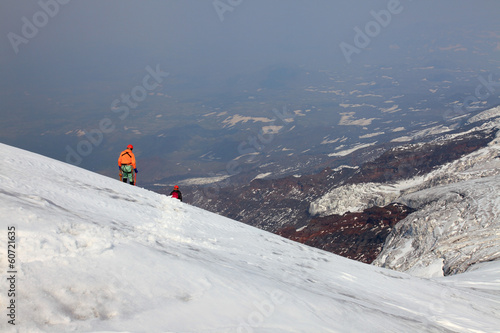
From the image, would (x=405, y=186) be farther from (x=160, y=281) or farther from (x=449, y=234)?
(x=160, y=281)

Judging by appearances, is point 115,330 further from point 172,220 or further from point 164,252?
point 172,220

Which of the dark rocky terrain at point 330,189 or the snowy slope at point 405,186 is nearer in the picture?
the dark rocky terrain at point 330,189

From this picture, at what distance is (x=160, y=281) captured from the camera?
6781mm

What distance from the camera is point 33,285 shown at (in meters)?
5.45

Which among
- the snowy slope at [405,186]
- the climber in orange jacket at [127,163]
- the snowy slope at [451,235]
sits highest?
the climber in orange jacket at [127,163]

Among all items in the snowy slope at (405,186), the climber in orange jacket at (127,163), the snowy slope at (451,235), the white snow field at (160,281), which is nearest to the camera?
the white snow field at (160,281)

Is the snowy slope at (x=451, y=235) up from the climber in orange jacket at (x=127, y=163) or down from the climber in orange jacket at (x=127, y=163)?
down

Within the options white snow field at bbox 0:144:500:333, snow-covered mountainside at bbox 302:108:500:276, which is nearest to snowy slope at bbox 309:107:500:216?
snow-covered mountainside at bbox 302:108:500:276

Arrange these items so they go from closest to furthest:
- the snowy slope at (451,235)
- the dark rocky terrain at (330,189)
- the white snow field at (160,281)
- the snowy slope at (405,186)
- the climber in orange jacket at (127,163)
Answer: the white snow field at (160,281)
the climber in orange jacket at (127,163)
the snowy slope at (451,235)
the dark rocky terrain at (330,189)
the snowy slope at (405,186)

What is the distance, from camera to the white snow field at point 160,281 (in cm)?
559

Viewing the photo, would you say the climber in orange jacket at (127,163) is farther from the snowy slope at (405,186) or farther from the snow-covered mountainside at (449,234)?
the snowy slope at (405,186)

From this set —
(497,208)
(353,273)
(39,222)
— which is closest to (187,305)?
(39,222)

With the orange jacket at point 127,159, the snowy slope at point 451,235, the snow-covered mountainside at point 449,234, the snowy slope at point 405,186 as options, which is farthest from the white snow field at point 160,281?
the snowy slope at point 405,186

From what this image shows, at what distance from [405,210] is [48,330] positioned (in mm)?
41963
